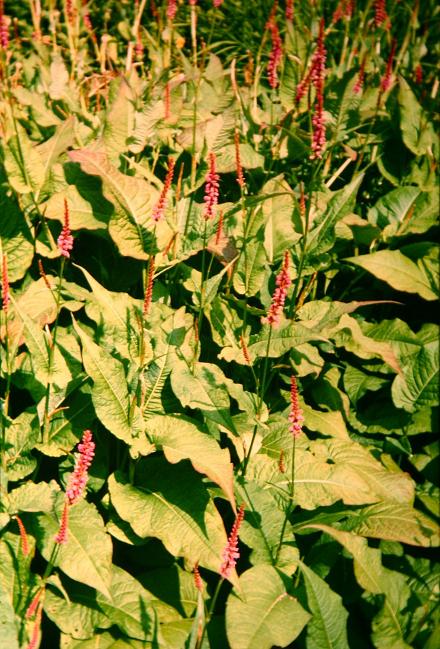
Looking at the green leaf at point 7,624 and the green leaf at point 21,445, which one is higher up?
the green leaf at point 21,445

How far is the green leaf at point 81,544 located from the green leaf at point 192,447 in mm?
283

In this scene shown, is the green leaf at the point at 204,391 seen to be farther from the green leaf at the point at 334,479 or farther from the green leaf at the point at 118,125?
the green leaf at the point at 118,125

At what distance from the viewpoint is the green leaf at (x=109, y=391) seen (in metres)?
1.72

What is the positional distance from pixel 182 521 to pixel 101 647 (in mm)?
384

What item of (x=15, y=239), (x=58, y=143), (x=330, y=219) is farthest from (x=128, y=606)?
(x=58, y=143)

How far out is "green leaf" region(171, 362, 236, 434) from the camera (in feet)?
5.74

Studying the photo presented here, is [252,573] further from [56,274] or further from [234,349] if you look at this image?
[56,274]

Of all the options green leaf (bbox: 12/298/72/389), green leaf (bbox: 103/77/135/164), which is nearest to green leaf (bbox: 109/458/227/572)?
green leaf (bbox: 12/298/72/389)

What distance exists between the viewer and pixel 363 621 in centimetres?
177

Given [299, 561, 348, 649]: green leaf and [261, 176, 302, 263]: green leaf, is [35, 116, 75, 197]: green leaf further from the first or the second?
[299, 561, 348, 649]: green leaf

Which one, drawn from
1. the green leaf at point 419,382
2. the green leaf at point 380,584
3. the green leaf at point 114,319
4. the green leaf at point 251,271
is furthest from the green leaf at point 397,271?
the green leaf at point 380,584

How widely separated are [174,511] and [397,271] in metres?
1.22

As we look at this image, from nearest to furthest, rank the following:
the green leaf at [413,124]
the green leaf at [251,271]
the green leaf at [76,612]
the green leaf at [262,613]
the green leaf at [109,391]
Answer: the green leaf at [262,613]
the green leaf at [76,612]
the green leaf at [109,391]
the green leaf at [251,271]
the green leaf at [413,124]

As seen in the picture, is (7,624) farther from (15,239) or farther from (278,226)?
(278,226)
